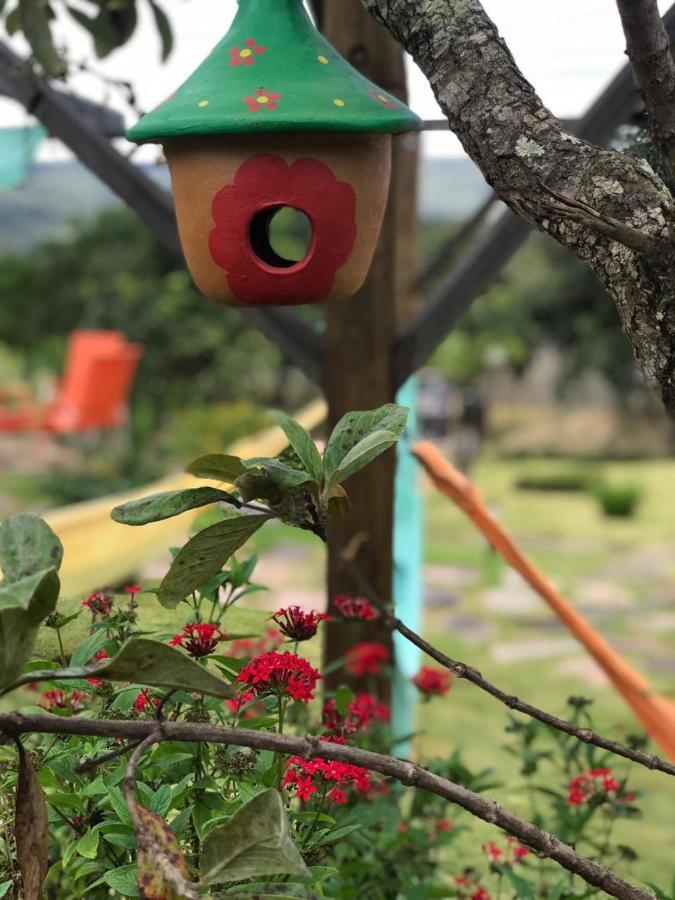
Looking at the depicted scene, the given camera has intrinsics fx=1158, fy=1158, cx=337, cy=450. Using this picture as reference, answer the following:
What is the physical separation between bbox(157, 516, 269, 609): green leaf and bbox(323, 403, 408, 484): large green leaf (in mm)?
71

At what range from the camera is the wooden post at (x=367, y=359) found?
6.63 ft

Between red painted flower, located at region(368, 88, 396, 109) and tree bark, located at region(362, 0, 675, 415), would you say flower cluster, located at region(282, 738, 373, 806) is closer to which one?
tree bark, located at region(362, 0, 675, 415)

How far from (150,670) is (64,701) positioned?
616 mm

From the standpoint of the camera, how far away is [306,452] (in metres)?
0.83

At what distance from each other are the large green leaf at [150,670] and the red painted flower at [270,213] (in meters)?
0.70

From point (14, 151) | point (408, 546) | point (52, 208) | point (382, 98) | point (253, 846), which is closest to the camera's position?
point (253, 846)

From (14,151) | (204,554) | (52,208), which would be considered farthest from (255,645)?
(52,208)

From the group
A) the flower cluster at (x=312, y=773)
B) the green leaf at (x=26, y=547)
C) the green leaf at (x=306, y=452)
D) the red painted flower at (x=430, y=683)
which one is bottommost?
the red painted flower at (x=430, y=683)

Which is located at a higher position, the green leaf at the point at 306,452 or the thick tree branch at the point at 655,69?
the thick tree branch at the point at 655,69

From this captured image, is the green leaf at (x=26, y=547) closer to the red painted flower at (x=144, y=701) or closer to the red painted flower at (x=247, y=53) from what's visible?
the red painted flower at (x=144, y=701)

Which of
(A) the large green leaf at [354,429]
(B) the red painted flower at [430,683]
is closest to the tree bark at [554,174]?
(A) the large green leaf at [354,429]

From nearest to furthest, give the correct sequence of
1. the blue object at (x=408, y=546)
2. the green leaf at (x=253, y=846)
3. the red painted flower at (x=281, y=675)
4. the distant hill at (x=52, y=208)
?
the green leaf at (x=253, y=846)
the red painted flower at (x=281, y=675)
the blue object at (x=408, y=546)
the distant hill at (x=52, y=208)

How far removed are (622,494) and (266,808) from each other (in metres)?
6.39

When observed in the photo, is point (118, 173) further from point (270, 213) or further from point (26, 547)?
point (26, 547)
